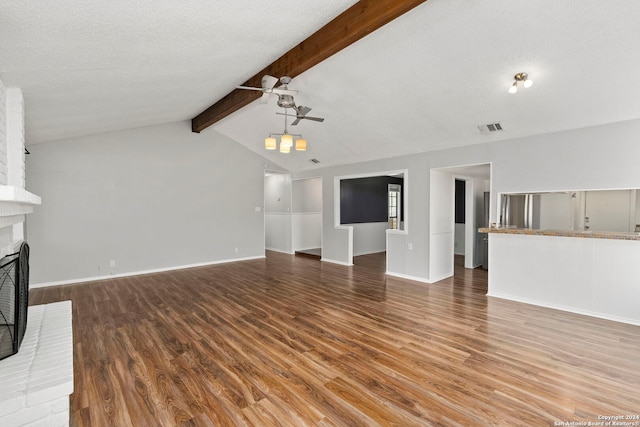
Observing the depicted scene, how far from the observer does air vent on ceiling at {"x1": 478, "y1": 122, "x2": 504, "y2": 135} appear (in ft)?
14.5

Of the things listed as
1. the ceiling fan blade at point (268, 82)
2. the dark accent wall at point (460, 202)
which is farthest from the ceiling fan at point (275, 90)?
the dark accent wall at point (460, 202)

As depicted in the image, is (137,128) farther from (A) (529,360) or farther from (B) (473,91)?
(A) (529,360)

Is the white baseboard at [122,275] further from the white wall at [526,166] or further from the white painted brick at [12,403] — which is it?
the white painted brick at [12,403]

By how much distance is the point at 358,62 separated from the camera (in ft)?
12.5

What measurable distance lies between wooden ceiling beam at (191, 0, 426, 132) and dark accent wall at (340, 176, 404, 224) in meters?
4.37

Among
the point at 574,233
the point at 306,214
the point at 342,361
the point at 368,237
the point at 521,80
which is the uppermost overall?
the point at 521,80

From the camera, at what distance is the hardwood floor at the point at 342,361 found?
2.13 metres

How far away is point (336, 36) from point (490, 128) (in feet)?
9.30

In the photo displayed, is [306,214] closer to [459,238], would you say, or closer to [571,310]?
[459,238]

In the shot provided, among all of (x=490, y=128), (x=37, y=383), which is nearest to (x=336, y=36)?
(x=490, y=128)

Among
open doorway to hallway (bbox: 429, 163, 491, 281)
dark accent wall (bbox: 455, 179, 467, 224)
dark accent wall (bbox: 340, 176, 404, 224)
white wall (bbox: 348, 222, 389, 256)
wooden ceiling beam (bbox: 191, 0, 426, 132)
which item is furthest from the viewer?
white wall (bbox: 348, 222, 389, 256)

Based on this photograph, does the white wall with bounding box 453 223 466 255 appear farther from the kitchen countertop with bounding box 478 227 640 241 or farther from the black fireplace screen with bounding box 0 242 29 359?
the black fireplace screen with bounding box 0 242 29 359

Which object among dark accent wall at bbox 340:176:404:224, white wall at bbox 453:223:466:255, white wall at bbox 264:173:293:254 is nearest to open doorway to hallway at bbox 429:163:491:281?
white wall at bbox 453:223:466:255

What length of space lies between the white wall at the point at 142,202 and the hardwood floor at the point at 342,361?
3.85ft
